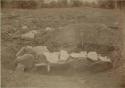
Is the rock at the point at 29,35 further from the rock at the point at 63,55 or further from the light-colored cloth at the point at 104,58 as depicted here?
the light-colored cloth at the point at 104,58

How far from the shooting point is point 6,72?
3.13 metres

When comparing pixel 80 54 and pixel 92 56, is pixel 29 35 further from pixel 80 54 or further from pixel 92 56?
pixel 92 56

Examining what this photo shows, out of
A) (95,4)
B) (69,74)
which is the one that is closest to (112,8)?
(95,4)

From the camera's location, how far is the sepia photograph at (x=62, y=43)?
3.12m

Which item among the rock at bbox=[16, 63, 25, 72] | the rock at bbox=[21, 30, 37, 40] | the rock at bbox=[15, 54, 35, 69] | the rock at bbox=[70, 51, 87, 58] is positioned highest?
the rock at bbox=[21, 30, 37, 40]

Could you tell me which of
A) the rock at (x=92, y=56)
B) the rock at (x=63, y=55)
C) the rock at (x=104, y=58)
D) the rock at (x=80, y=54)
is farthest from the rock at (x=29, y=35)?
the rock at (x=104, y=58)

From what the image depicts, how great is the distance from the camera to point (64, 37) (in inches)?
128

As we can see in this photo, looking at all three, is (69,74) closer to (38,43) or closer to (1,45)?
(38,43)

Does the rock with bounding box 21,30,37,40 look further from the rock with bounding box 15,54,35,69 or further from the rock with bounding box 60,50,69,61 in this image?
the rock with bounding box 60,50,69,61

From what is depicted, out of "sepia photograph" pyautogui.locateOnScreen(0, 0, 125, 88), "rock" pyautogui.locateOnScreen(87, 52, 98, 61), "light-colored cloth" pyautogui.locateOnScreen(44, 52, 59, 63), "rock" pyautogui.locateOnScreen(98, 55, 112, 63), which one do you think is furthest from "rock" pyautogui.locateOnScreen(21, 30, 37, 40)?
"rock" pyautogui.locateOnScreen(98, 55, 112, 63)

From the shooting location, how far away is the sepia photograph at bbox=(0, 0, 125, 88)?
312cm

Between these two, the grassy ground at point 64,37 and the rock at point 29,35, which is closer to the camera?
the grassy ground at point 64,37

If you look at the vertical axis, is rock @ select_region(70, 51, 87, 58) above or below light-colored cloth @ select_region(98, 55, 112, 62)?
above

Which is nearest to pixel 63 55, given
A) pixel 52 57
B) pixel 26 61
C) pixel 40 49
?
pixel 52 57
